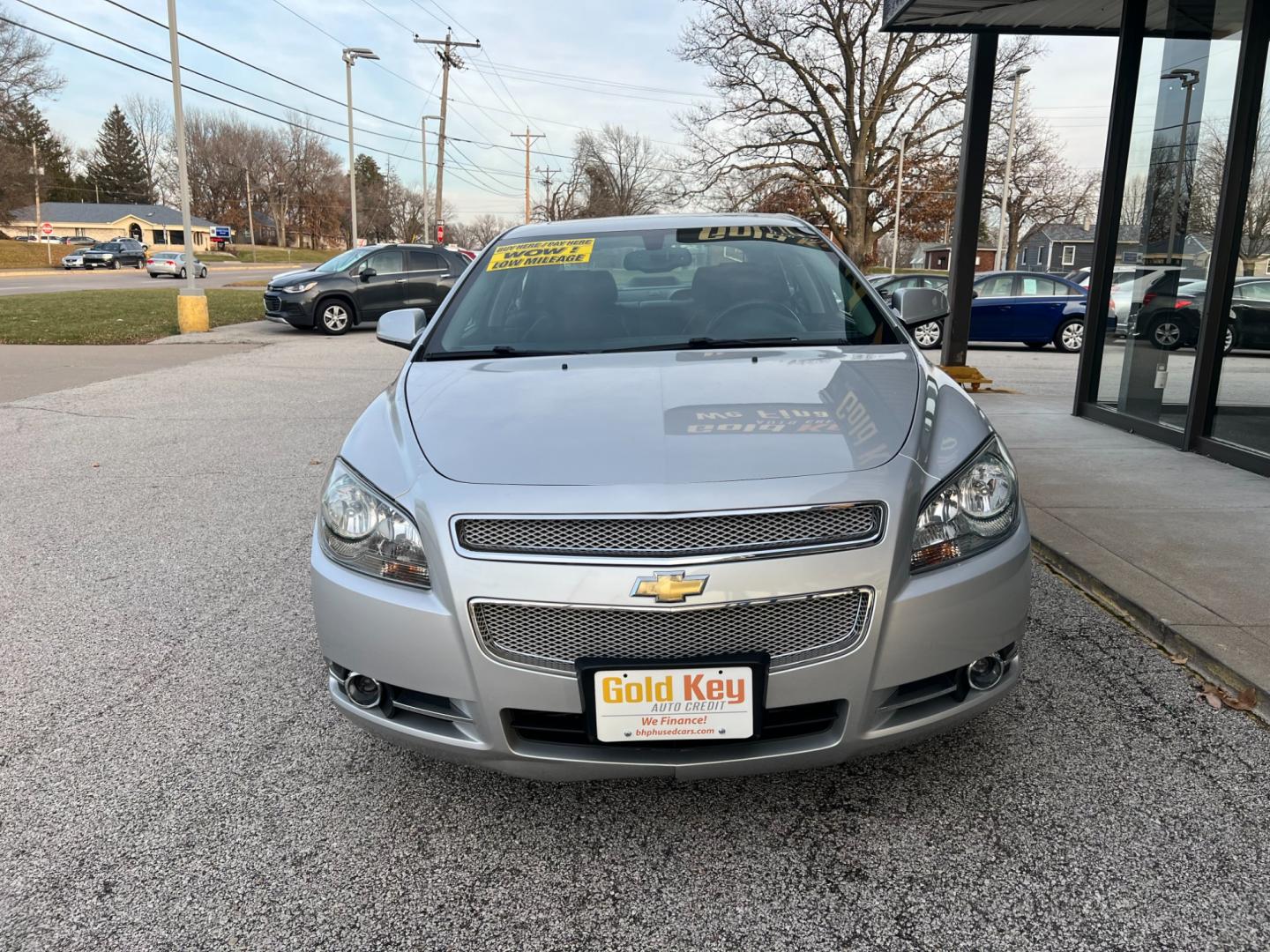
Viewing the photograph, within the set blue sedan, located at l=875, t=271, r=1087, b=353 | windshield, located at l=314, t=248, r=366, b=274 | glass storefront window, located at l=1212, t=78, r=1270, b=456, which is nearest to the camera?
glass storefront window, located at l=1212, t=78, r=1270, b=456

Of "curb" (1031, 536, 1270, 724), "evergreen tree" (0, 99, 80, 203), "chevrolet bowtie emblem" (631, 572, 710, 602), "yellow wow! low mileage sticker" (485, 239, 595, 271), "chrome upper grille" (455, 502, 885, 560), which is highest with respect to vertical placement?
"evergreen tree" (0, 99, 80, 203)

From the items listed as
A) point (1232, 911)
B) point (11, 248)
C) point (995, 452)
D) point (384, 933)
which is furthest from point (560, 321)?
point (11, 248)

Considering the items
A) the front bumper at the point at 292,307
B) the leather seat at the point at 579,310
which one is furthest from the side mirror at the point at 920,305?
the front bumper at the point at 292,307

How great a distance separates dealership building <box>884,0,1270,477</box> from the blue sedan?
23.5ft

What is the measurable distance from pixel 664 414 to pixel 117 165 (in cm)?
12439

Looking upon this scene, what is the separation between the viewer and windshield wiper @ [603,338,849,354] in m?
3.20

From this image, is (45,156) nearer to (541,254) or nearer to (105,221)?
(105,221)

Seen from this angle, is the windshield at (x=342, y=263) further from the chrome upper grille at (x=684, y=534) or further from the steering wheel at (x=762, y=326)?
the chrome upper grille at (x=684, y=534)

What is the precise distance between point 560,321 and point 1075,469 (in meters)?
4.07

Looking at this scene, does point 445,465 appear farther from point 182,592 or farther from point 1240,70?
point 1240,70

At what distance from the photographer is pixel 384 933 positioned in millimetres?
2000

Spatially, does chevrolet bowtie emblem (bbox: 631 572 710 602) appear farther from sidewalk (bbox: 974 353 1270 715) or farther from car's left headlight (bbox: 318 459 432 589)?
sidewalk (bbox: 974 353 1270 715)

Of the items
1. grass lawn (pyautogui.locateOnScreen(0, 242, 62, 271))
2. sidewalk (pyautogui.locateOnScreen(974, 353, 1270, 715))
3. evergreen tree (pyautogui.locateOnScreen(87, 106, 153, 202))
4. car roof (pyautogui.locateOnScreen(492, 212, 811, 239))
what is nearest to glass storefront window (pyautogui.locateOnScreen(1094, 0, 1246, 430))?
sidewalk (pyautogui.locateOnScreen(974, 353, 1270, 715))

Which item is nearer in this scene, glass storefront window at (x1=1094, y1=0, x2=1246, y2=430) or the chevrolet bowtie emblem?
the chevrolet bowtie emblem
